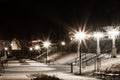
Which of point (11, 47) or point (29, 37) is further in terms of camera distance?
point (29, 37)

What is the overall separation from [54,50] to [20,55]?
22758mm

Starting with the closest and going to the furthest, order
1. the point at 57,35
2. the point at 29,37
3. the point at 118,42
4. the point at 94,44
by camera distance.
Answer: the point at 118,42
the point at 94,44
the point at 57,35
the point at 29,37

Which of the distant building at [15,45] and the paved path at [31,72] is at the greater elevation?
the distant building at [15,45]

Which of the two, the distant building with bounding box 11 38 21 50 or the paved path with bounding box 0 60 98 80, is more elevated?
the distant building with bounding box 11 38 21 50

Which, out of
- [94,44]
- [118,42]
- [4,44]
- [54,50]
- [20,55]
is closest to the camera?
[118,42]

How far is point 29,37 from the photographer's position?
16412 centimetres

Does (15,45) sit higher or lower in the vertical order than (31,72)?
higher

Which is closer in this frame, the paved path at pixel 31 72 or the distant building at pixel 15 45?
the paved path at pixel 31 72

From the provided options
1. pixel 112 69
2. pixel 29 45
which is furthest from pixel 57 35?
pixel 112 69

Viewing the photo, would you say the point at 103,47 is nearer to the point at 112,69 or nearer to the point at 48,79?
the point at 112,69

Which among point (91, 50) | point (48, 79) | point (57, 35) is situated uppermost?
point (57, 35)

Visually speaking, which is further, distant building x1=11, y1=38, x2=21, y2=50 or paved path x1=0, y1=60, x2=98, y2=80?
distant building x1=11, y1=38, x2=21, y2=50

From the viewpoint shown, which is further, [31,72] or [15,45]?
[15,45]

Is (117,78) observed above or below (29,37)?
below
